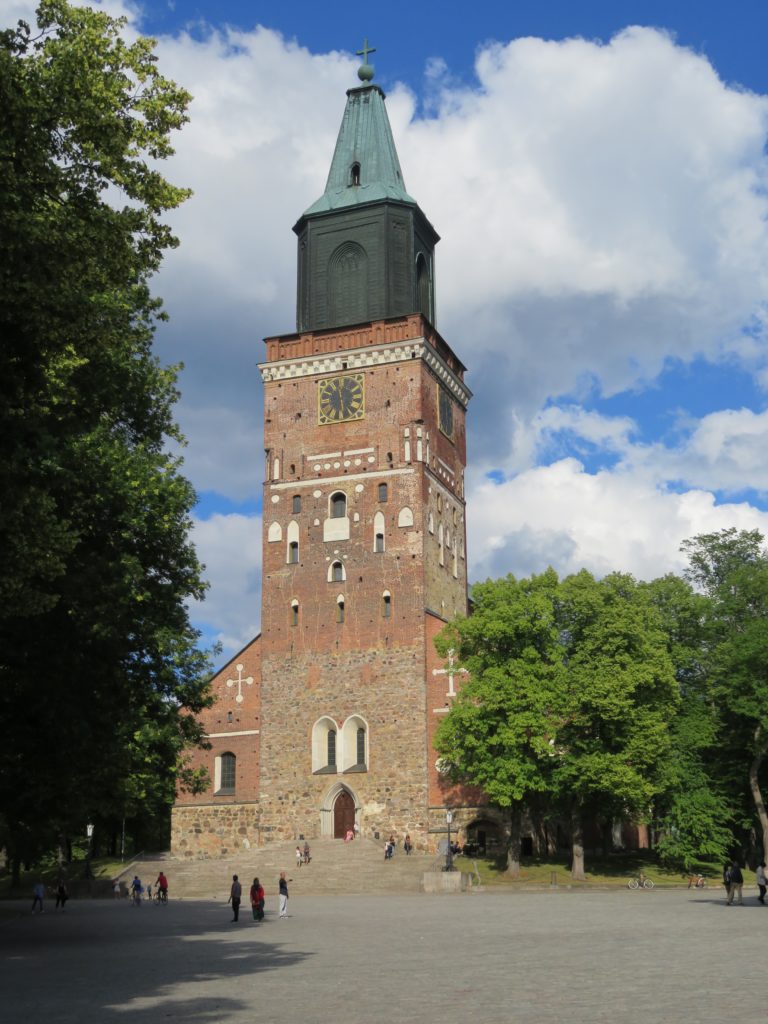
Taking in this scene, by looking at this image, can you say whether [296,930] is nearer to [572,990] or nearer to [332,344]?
[572,990]

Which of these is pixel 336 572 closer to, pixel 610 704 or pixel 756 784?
pixel 610 704

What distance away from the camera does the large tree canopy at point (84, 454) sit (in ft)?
43.8

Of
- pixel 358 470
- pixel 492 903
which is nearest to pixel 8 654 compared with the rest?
pixel 492 903

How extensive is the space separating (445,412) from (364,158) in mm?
13635

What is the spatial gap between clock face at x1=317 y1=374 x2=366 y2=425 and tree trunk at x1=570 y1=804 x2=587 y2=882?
21.6 meters

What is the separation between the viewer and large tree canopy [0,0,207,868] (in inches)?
525

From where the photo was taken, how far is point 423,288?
191 ft

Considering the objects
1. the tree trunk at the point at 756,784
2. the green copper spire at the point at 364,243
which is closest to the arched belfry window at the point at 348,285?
the green copper spire at the point at 364,243

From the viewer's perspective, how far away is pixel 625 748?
144 feet

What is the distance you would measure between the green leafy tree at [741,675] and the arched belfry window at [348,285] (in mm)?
21836

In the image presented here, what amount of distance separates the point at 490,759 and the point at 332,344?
74.1ft

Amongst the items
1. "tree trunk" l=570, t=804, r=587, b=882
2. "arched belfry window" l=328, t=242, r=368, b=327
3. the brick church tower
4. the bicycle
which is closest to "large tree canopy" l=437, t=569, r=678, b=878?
"tree trunk" l=570, t=804, r=587, b=882

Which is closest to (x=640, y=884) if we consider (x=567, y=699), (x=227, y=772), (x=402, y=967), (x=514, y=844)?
(x=514, y=844)

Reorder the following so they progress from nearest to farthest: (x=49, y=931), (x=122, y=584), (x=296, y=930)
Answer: (x=122, y=584)
(x=296, y=930)
(x=49, y=931)
